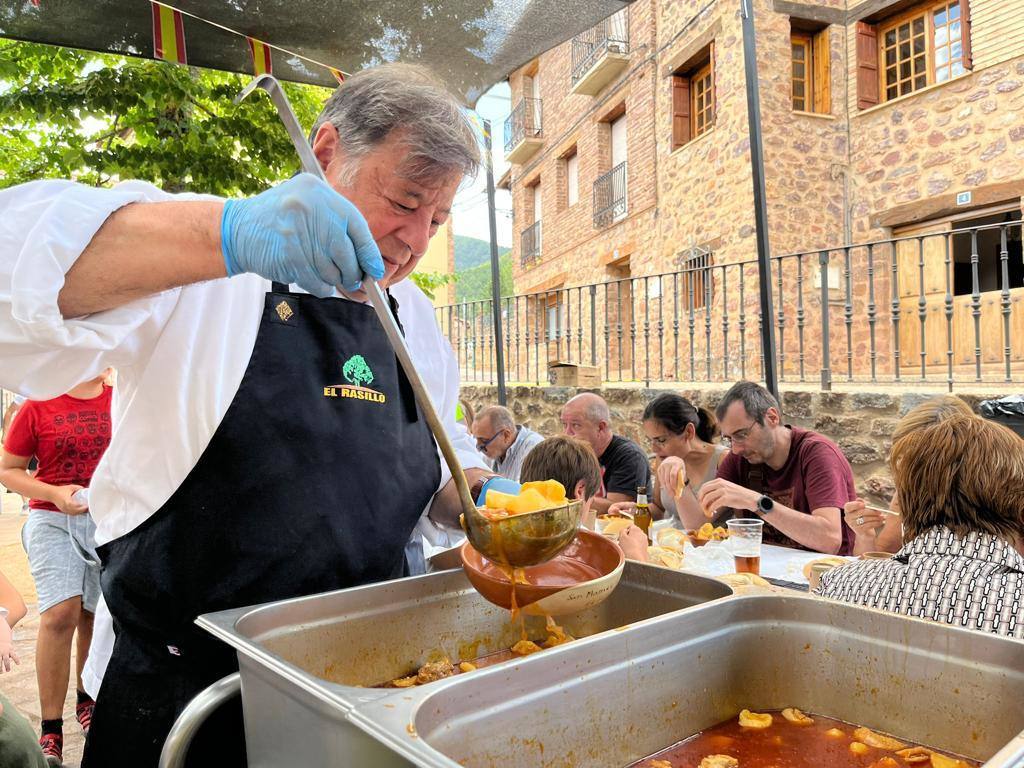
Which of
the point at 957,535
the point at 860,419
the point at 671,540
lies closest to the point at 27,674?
the point at 671,540

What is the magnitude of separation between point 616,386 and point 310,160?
21.5 feet

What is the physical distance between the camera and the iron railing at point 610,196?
488 inches

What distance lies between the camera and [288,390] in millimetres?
1260

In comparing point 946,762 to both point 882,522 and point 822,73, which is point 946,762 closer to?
point 882,522

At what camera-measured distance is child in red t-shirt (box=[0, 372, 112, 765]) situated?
303 cm

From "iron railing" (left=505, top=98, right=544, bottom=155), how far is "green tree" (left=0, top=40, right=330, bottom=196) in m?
11.5

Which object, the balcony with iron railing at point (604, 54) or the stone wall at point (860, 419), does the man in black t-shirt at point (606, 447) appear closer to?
the stone wall at point (860, 419)

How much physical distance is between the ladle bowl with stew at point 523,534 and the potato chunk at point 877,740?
49 centimetres

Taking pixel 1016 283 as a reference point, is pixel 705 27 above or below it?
above

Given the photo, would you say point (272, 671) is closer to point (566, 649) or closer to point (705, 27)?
point (566, 649)

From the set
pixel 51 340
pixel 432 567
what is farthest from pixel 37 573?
pixel 51 340

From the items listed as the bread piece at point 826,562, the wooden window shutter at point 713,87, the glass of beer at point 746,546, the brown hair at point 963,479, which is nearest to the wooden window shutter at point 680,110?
the wooden window shutter at point 713,87

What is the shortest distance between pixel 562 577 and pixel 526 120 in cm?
1638

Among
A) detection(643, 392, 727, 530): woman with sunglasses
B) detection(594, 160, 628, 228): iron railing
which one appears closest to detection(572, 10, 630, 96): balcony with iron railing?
detection(594, 160, 628, 228): iron railing
